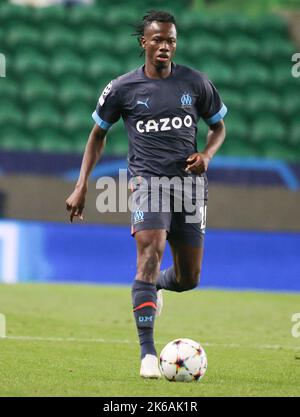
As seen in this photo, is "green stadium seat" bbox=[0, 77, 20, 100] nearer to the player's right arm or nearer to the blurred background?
the blurred background

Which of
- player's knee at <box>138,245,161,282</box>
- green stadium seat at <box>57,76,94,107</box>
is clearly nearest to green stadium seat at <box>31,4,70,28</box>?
green stadium seat at <box>57,76,94,107</box>

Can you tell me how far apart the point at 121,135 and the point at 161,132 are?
12.1 metres

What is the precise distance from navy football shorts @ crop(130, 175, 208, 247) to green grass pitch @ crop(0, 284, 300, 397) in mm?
951

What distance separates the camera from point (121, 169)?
1605 cm

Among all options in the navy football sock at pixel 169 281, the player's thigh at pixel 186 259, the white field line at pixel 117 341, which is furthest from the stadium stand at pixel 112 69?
the player's thigh at pixel 186 259

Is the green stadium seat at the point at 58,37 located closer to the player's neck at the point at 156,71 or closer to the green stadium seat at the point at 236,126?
the green stadium seat at the point at 236,126

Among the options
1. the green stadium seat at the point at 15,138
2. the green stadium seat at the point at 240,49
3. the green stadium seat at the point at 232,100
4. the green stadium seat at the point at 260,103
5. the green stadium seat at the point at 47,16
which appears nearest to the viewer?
the green stadium seat at the point at 15,138

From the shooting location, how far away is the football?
650 centimetres

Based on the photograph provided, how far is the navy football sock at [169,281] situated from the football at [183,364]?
135cm

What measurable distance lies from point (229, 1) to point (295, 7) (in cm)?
175

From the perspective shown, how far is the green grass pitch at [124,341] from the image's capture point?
6.22 metres

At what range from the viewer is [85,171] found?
732 cm
